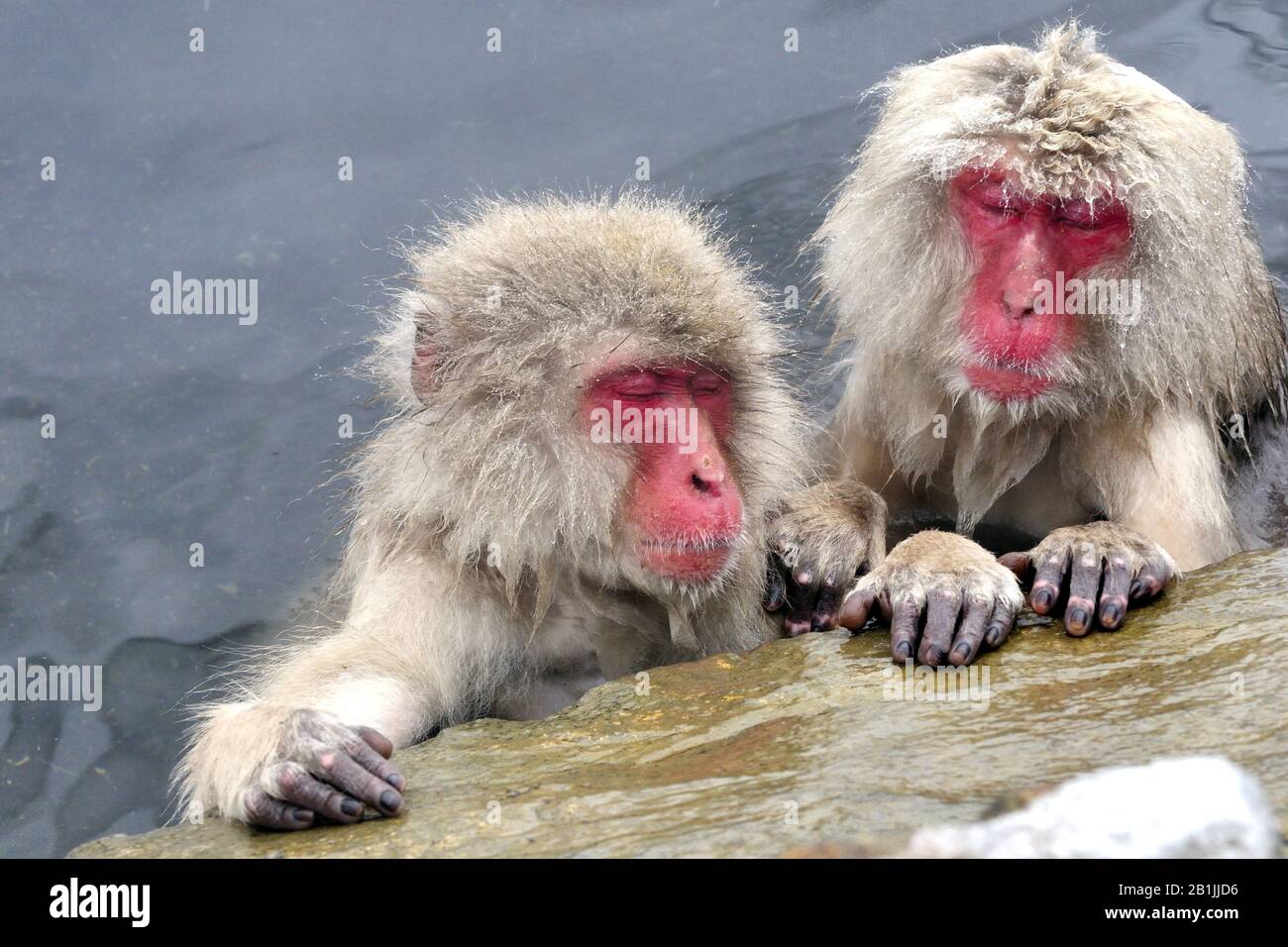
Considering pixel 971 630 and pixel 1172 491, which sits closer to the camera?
pixel 971 630

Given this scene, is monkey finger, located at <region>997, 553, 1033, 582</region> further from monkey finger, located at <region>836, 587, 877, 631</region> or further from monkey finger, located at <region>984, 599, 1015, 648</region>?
monkey finger, located at <region>836, 587, 877, 631</region>

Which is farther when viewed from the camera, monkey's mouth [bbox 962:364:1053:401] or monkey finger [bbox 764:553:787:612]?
monkey finger [bbox 764:553:787:612]

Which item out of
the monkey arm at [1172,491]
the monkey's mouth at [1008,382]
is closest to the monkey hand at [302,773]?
the monkey's mouth at [1008,382]

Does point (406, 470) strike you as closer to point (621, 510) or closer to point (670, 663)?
point (621, 510)

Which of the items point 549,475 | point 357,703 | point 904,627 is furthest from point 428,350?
point 904,627

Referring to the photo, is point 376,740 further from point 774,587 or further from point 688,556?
point 774,587

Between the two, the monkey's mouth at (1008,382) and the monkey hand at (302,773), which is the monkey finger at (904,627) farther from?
the monkey hand at (302,773)

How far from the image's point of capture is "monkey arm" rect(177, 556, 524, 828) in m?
4.02

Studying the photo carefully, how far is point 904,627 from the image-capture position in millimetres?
4680

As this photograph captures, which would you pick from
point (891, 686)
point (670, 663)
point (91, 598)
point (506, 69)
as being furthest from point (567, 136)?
point (891, 686)

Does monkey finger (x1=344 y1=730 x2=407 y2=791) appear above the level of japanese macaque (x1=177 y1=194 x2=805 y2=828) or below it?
below

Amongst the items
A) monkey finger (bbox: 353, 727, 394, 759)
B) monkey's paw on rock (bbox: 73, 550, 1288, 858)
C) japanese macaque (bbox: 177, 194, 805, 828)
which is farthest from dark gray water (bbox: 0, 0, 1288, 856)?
monkey's paw on rock (bbox: 73, 550, 1288, 858)

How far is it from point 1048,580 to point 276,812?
2.35 m

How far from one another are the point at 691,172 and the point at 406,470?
13.1 ft
